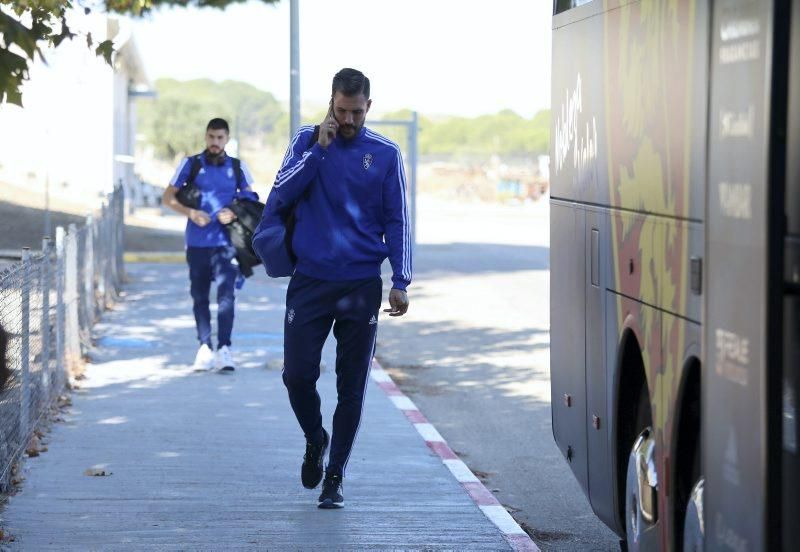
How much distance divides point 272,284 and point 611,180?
1491 cm

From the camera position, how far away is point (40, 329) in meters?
9.25

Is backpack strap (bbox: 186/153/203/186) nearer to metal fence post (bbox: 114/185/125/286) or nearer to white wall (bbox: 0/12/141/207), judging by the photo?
metal fence post (bbox: 114/185/125/286)

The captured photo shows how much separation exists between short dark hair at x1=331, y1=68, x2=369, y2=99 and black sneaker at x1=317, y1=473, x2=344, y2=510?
189 centimetres

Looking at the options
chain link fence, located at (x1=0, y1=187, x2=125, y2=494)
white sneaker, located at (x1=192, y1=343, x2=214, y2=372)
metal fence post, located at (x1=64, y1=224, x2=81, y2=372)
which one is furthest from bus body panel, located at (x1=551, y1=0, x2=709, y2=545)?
white sneaker, located at (x1=192, y1=343, x2=214, y2=372)

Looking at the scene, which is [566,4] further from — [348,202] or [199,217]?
[199,217]

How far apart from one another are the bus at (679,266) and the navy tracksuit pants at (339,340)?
38.0 inches

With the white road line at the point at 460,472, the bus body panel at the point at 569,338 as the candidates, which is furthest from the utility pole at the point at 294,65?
the bus body panel at the point at 569,338

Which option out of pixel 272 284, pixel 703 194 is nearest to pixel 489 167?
pixel 272 284

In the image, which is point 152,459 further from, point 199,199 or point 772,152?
point 772,152

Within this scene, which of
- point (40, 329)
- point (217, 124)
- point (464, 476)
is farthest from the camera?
point (217, 124)

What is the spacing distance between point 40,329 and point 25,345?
0.91 metres

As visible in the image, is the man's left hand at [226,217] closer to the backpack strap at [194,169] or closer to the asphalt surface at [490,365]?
the backpack strap at [194,169]

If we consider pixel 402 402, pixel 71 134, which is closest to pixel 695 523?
pixel 402 402

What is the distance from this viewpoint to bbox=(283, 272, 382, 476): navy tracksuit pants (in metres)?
7.04
